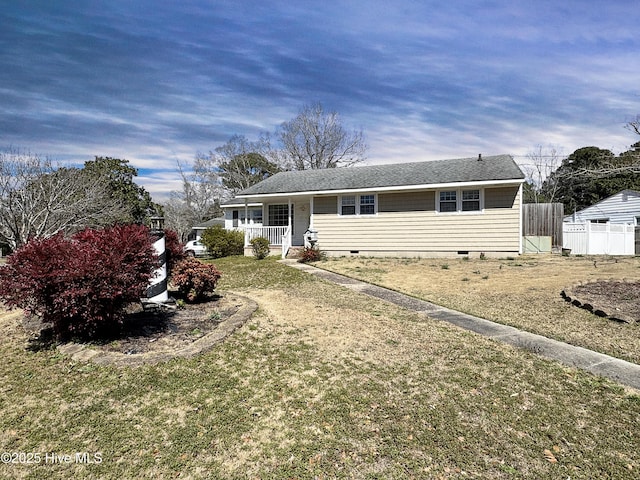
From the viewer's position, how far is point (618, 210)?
25.3m

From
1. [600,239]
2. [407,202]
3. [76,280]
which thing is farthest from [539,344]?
[600,239]

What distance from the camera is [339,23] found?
1014 centimetres

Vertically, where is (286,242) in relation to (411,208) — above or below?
below

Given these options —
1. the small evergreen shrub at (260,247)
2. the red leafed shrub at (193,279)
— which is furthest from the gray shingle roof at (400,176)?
the red leafed shrub at (193,279)

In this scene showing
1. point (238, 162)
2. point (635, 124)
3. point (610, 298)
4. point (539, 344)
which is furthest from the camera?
point (238, 162)

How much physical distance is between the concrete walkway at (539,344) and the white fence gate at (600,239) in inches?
565

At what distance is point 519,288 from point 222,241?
14.0 metres

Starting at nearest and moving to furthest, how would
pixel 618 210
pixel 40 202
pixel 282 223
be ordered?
pixel 40 202
pixel 282 223
pixel 618 210

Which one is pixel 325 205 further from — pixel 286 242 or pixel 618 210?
pixel 618 210

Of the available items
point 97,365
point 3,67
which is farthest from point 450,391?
point 3,67

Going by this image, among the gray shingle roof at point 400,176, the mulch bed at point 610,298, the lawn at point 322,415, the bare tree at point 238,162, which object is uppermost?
the bare tree at point 238,162

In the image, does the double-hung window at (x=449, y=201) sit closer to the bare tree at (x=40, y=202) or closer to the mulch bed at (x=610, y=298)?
the mulch bed at (x=610, y=298)

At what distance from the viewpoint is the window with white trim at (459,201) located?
15.3 metres

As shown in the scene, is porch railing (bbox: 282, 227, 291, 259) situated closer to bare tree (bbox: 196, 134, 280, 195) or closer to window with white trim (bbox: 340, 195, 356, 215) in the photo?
window with white trim (bbox: 340, 195, 356, 215)
